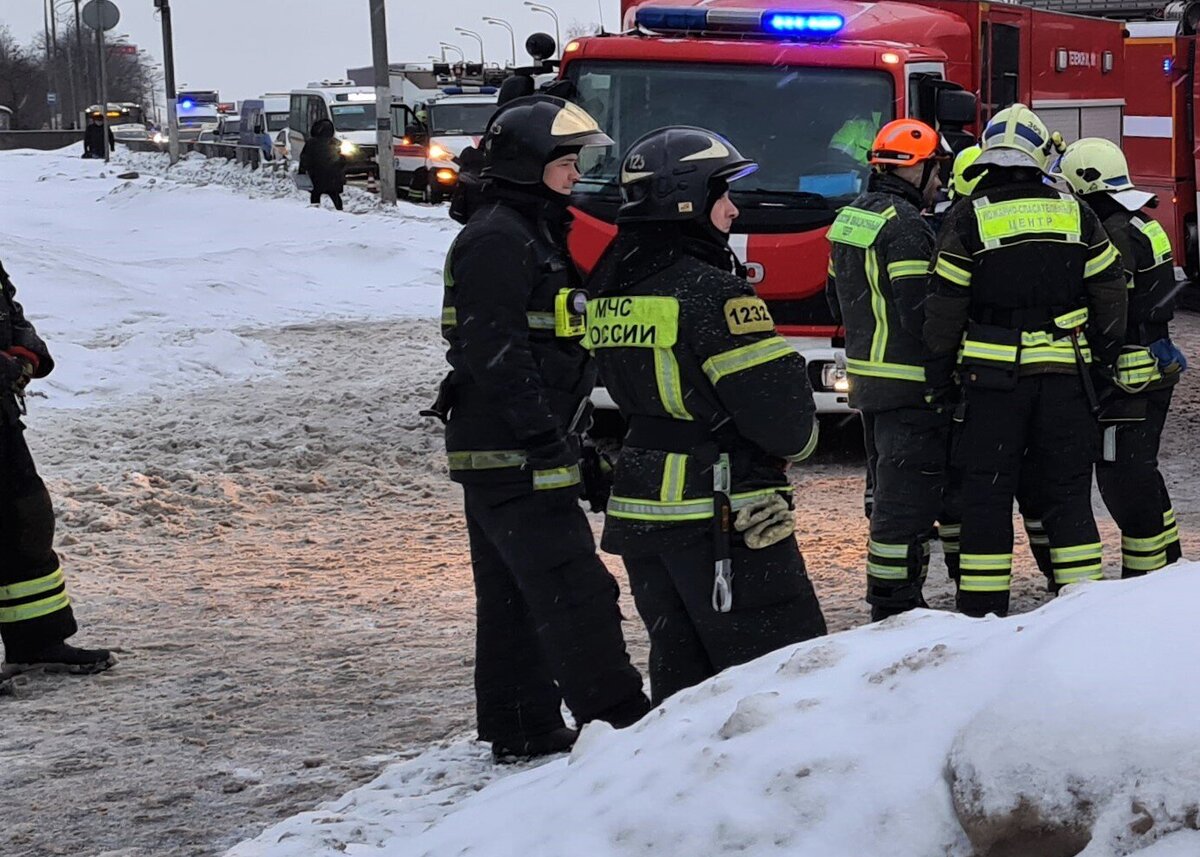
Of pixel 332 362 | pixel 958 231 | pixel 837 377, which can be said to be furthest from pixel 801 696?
pixel 332 362

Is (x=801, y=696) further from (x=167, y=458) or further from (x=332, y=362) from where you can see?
(x=332, y=362)

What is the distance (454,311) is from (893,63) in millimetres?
5136

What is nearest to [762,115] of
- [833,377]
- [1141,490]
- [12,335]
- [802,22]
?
[802,22]

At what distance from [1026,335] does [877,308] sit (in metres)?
0.67

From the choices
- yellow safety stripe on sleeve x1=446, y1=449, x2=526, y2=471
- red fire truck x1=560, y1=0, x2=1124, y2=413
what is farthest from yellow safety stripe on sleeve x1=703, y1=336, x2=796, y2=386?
red fire truck x1=560, y1=0, x2=1124, y2=413

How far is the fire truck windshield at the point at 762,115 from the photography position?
9.12 m

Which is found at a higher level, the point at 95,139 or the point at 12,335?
the point at 95,139

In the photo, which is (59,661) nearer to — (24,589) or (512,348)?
(24,589)

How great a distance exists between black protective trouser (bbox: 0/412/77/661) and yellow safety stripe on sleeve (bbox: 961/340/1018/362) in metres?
3.25

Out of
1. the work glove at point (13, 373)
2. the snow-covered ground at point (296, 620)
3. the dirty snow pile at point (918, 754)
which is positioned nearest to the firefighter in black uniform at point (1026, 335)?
the snow-covered ground at point (296, 620)

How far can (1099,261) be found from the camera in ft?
18.9

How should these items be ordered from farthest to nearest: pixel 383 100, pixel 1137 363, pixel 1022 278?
pixel 383 100 < pixel 1137 363 < pixel 1022 278

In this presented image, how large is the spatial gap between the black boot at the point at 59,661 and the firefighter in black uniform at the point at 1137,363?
375 cm

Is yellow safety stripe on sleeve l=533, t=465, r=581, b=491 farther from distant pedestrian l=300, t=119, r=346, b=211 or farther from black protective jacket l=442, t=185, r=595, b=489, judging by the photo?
distant pedestrian l=300, t=119, r=346, b=211
